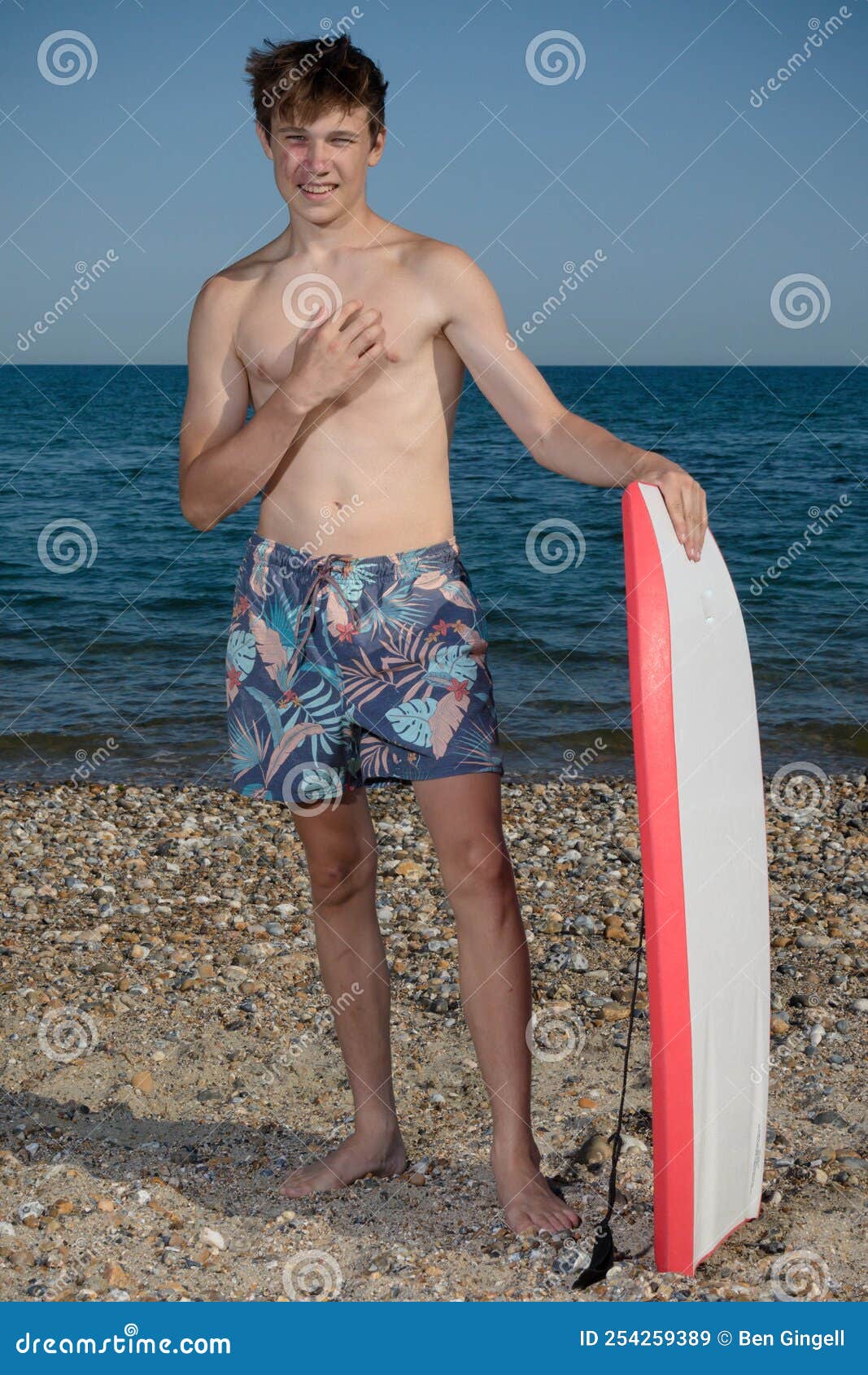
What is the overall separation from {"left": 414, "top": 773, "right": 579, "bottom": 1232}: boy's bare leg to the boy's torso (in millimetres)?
543

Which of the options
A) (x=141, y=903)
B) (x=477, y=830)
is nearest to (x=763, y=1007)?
(x=477, y=830)

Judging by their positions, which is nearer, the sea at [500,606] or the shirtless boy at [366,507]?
the shirtless boy at [366,507]

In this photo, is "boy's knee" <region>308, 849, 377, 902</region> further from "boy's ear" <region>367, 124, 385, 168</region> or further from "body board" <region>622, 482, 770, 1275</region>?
"boy's ear" <region>367, 124, 385, 168</region>

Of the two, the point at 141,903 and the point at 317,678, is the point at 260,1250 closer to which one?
the point at 317,678

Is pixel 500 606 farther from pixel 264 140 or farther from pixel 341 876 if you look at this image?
pixel 264 140

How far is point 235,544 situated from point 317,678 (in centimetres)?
1482

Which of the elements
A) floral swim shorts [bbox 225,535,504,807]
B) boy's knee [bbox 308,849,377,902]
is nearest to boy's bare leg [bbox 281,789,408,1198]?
boy's knee [bbox 308,849,377,902]

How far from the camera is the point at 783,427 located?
1599 inches

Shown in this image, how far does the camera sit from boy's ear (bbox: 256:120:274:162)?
2605 millimetres

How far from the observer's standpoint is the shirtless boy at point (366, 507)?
2557mm

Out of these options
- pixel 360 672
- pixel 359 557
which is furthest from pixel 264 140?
pixel 360 672

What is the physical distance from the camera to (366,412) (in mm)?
2635

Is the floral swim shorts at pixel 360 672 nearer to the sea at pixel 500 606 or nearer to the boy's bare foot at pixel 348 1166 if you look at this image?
the sea at pixel 500 606

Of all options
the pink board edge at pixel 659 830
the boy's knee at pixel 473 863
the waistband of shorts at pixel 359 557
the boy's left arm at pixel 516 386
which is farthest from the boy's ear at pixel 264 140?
the boy's knee at pixel 473 863
